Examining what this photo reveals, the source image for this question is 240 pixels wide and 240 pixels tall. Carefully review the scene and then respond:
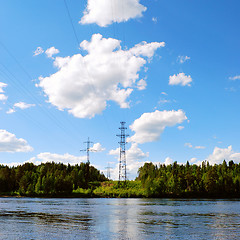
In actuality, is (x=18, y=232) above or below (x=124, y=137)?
below

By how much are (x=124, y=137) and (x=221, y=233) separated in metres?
138

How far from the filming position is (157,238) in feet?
109

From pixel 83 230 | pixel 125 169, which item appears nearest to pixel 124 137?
pixel 125 169

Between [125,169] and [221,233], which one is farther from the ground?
[125,169]

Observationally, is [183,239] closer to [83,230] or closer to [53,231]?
[83,230]

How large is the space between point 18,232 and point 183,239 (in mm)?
22002

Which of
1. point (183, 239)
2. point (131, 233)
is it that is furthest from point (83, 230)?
point (183, 239)

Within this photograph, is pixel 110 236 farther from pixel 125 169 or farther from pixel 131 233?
pixel 125 169

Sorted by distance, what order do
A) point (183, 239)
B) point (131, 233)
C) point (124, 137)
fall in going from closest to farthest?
point (183, 239)
point (131, 233)
point (124, 137)

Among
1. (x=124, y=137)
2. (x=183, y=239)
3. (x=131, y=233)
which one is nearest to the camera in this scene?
(x=183, y=239)

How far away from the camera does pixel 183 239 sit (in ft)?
108

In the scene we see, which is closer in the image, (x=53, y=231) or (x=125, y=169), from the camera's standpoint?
(x=53, y=231)

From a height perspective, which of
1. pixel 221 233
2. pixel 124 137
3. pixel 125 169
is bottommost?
pixel 221 233

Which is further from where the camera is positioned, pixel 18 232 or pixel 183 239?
pixel 18 232
